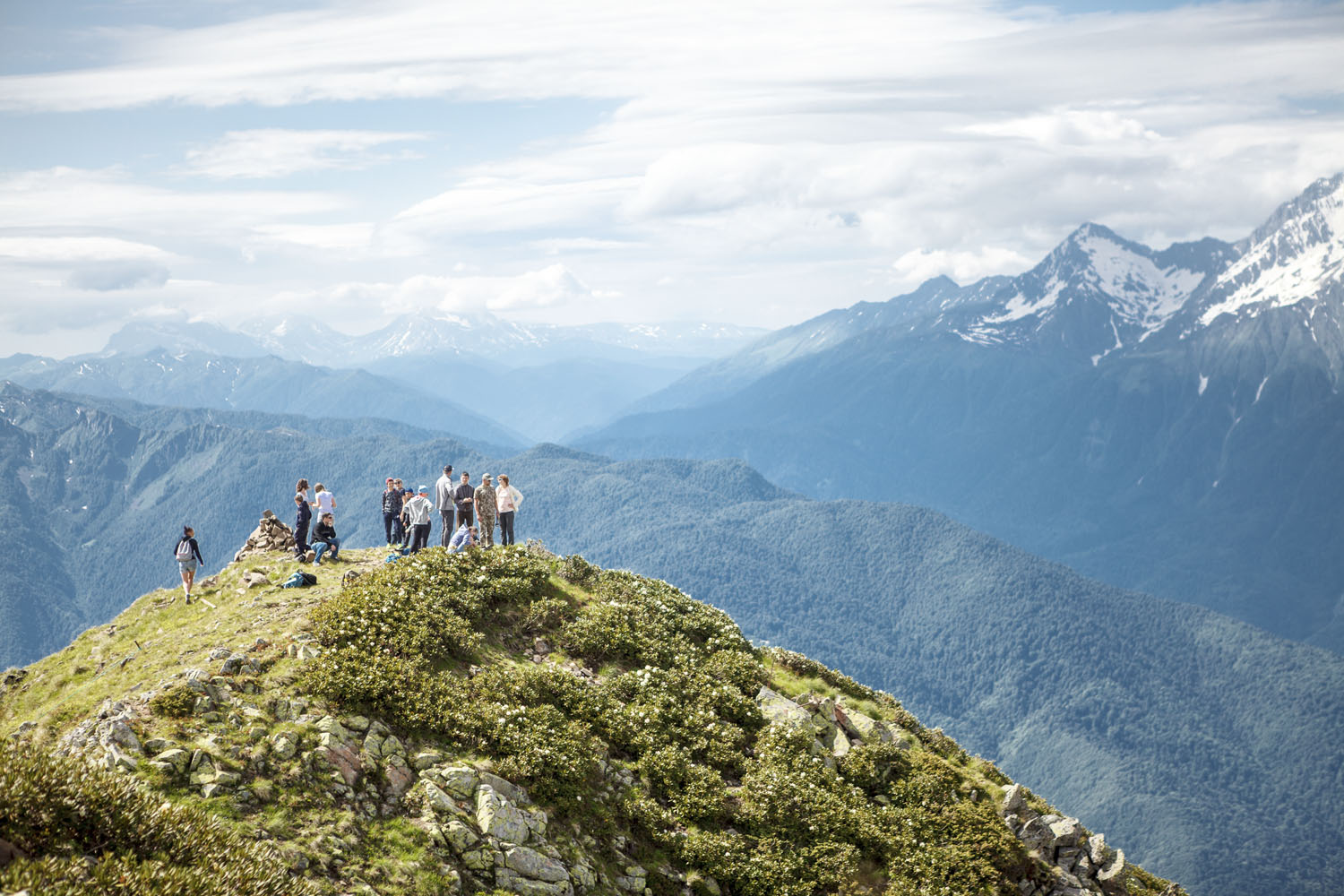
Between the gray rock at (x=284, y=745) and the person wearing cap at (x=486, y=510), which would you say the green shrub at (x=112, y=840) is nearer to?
the gray rock at (x=284, y=745)

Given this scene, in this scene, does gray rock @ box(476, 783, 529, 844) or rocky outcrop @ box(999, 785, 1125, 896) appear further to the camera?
rocky outcrop @ box(999, 785, 1125, 896)

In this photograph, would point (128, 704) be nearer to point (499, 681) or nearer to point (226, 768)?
Result: point (226, 768)

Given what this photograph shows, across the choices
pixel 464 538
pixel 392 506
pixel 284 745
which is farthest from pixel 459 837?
pixel 392 506

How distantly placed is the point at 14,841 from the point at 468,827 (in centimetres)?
896

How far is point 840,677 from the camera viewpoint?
132 feet

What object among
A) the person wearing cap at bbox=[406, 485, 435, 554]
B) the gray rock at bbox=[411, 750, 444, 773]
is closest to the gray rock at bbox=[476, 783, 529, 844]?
the gray rock at bbox=[411, 750, 444, 773]

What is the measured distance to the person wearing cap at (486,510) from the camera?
4112 centimetres

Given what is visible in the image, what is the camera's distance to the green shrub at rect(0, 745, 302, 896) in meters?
13.5

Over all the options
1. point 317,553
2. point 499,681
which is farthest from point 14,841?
point 317,553

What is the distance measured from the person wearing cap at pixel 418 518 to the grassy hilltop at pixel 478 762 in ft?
10.9

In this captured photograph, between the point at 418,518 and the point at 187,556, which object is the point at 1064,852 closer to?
the point at 418,518

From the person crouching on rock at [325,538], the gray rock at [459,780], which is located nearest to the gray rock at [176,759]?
the gray rock at [459,780]

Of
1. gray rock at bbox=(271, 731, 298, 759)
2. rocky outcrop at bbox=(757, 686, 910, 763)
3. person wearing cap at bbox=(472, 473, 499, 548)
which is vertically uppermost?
person wearing cap at bbox=(472, 473, 499, 548)

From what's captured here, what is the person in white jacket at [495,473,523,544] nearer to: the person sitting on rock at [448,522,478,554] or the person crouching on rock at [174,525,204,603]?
the person sitting on rock at [448,522,478,554]
